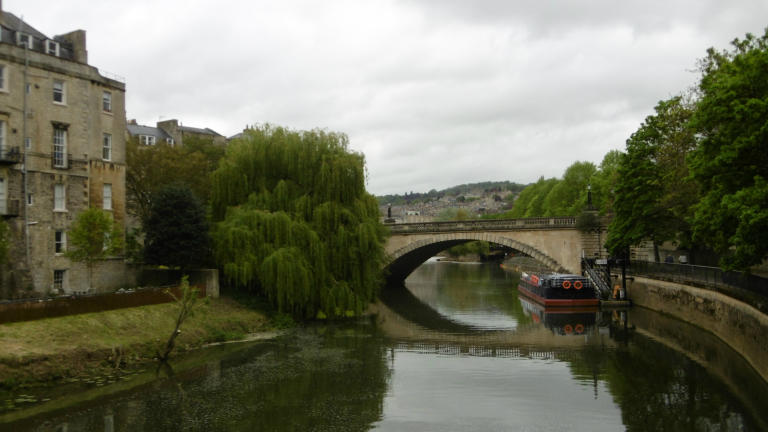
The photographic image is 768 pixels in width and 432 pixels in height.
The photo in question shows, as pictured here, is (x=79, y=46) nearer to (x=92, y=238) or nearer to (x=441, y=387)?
(x=92, y=238)

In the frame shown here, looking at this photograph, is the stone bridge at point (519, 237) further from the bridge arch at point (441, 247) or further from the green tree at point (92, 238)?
the green tree at point (92, 238)

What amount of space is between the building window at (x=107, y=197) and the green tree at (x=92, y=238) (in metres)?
2.76

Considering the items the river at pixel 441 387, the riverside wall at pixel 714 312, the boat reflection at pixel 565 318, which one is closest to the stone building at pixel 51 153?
the river at pixel 441 387

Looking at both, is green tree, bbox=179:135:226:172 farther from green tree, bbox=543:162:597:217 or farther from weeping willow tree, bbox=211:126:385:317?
green tree, bbox=543:162:597:217

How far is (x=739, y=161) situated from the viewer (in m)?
19.6

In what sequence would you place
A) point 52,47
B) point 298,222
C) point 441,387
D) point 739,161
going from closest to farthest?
1. point 739,161
2. point 441,387
3. point 52,47
4. point 298,222

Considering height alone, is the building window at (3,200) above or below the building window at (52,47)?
below

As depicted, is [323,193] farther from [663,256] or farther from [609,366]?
[663,256]

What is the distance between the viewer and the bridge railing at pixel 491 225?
47.5 m

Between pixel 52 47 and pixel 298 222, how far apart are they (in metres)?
15.9

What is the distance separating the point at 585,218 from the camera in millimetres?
46094

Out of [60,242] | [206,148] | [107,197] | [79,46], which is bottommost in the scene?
[60,242]

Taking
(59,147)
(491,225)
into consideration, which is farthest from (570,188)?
(59,147)

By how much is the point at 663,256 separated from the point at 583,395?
3577cm
